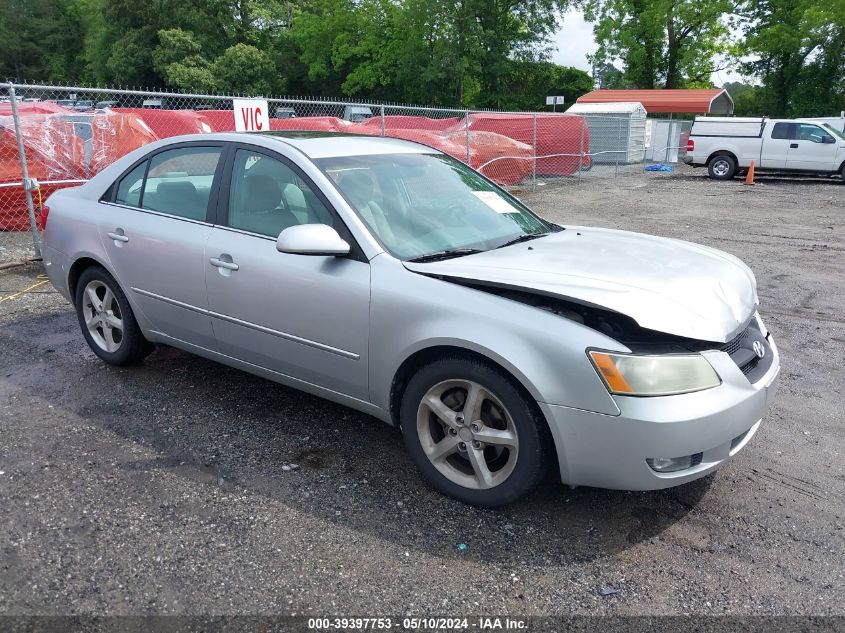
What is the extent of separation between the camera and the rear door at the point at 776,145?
1991 centimetres

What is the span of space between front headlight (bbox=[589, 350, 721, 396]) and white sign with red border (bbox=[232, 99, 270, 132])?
5.66 metres

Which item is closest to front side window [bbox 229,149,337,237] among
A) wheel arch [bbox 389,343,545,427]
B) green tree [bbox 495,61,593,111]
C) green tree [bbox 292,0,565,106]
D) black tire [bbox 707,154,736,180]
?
wheel arch [bbox 389,343,545,427]

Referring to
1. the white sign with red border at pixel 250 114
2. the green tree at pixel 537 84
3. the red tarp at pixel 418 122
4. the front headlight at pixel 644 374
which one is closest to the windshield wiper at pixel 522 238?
the front headlight at pixel 644 374

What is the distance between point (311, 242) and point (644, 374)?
155 cm

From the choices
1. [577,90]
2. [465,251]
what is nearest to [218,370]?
[465,251]

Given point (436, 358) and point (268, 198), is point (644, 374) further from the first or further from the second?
point (268, 198)

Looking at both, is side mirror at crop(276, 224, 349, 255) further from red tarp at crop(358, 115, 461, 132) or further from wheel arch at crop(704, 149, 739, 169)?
wheel arch at crop(704, 149, 739, 169)

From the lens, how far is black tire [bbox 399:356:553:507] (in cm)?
285

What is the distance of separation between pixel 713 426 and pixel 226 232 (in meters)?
2.62

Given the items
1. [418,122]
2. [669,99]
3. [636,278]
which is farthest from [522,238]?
[669,99]

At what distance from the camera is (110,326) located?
4754 millimetres

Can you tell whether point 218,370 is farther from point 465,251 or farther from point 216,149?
point 465,251

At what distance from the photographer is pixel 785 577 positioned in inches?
105

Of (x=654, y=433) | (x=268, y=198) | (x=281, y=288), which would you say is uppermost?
(x=268, y=198)
